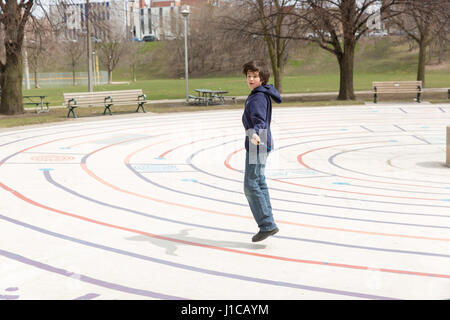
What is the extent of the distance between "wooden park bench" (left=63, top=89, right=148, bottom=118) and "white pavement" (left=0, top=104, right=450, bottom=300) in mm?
6299

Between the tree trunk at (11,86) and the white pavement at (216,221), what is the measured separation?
806 centimetres

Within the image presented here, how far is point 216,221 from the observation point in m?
7.02

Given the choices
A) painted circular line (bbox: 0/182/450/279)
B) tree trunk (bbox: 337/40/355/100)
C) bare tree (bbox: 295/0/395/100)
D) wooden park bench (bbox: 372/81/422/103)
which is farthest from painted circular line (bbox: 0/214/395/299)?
tree trunk (bbox: 337/40/355/100)

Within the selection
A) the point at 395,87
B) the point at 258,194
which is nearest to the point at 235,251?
the point at 258,194

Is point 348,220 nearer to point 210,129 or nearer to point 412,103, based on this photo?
point 210,129

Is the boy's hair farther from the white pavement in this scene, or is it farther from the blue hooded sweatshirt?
the white pavement

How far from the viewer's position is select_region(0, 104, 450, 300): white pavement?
4902 millimetres

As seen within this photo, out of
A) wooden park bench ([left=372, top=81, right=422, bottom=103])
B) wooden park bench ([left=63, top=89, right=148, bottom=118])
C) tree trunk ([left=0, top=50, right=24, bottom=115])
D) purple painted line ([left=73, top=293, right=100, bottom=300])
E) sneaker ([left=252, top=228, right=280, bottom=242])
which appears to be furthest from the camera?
wooden park bench ([left=372, top=81, right=422, bottom=103])

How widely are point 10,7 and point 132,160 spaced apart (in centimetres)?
1190

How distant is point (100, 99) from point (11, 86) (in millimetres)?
3459

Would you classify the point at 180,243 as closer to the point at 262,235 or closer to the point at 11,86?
the point at 262,235

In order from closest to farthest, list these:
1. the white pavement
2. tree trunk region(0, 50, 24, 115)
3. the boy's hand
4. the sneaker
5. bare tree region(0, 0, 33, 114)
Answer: the white pavement, the boy's hand, the sneaker, bare tree region(0, 0, 33, 114), tree trunk region(0, 50, 24, 115)

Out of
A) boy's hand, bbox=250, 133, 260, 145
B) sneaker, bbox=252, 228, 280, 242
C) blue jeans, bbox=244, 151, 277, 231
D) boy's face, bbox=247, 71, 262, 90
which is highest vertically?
boy's face, bbox=247, 71, 262, 90

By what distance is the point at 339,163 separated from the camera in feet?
37.8
